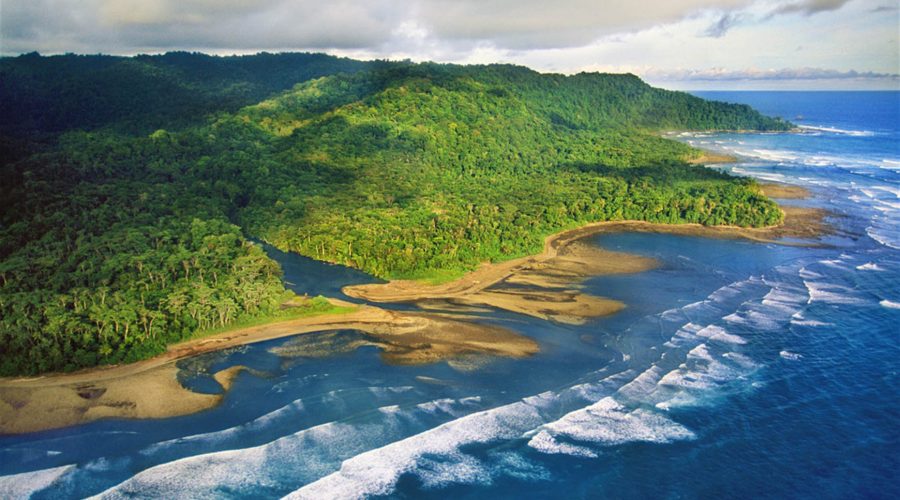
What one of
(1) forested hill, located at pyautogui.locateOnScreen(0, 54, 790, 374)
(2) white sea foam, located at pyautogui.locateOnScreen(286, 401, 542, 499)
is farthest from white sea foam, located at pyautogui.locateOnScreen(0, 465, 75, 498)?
(2) white sea foam, located at pyautogui.locateOnScreen(286, 401, 542, 499)

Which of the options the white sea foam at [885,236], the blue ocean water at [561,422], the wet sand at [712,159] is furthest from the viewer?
the wet sand at [712,159]

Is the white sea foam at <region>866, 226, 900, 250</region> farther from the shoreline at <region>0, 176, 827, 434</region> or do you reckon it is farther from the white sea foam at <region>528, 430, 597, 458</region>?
the white sea foam at <region>528, 430, 597, 458</region>

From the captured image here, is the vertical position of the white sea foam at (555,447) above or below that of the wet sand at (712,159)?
below

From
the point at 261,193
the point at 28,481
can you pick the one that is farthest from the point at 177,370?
the point at 261,193

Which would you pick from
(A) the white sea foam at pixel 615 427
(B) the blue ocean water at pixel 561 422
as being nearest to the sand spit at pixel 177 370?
(B) the blue ocean water at pixel 561 422

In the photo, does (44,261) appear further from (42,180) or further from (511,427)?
(511,427)

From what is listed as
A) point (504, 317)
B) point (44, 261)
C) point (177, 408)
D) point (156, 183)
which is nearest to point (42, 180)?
point (156, 183)

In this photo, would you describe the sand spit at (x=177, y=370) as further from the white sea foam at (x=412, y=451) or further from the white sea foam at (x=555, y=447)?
the white sea foam at (x=555, y=447)
